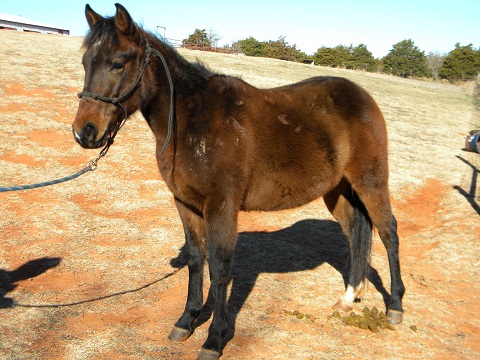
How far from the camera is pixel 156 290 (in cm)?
482

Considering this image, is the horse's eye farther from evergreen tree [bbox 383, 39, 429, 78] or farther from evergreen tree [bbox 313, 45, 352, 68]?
Answer: evergreen tree [bbox 383, 39, 429, 78]

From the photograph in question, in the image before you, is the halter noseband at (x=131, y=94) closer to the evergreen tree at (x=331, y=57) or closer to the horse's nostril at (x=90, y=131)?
the horse's nostril at (x=90, y=131)

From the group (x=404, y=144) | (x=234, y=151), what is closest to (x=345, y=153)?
(x=234, y=151)

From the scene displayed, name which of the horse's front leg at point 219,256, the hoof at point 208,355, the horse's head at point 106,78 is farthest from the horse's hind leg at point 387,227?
the horse's head at point 106,78

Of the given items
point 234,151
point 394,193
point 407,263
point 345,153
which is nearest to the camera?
point 234,151

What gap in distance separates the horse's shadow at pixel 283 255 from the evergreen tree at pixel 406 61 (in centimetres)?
4892

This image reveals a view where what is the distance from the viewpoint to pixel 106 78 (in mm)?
3166

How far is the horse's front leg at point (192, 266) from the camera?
3.89 m

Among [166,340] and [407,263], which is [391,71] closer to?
[407,263]

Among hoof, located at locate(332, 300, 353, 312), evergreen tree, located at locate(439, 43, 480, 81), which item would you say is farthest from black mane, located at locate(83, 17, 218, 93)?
evergreen tree, located at locate(439, 43, 480, 81)

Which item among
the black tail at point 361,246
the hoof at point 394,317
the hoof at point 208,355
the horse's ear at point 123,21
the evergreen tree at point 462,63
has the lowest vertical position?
the hoof at point 394,317

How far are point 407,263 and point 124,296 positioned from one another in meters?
4.01

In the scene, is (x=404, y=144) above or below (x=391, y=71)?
below

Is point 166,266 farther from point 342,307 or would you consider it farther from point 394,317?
point 394,317
